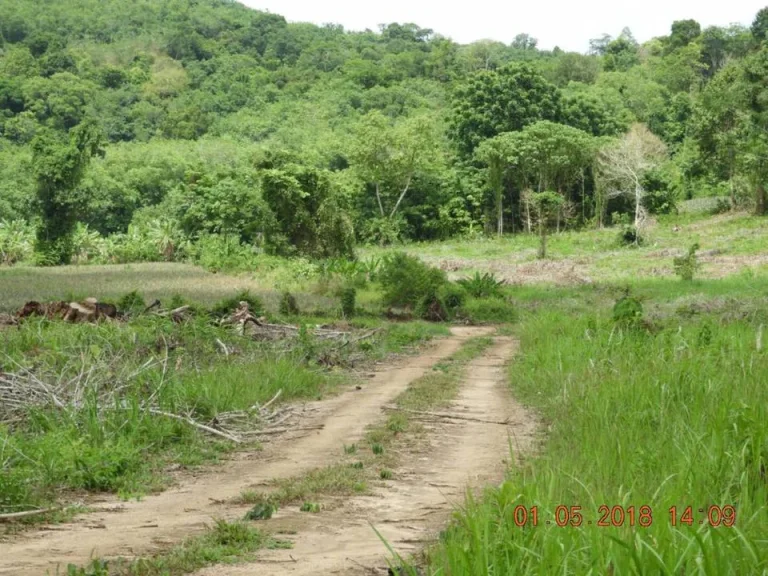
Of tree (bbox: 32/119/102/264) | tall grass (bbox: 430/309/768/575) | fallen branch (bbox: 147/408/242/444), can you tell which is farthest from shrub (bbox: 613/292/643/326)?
tree (bbox: 32/119/102/264)

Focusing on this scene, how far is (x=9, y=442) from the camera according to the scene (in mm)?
7168

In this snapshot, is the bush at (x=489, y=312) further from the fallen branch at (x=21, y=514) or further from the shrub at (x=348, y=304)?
the fallen branch at (x=21, y=514)

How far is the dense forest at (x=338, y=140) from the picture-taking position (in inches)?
1815

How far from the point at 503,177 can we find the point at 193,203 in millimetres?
18981

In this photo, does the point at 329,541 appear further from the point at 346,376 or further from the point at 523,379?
the point at 346,376

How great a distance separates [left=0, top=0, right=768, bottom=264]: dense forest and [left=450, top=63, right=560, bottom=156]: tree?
0.13 metres

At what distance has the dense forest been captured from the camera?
46.1 m

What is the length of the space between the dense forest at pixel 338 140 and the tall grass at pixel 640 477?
105 ft

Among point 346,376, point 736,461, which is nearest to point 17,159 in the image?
point 346,376

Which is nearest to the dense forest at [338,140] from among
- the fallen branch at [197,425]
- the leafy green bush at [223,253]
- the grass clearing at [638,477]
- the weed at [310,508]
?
the leafy green bush at [223,253]

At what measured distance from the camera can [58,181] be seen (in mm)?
44375

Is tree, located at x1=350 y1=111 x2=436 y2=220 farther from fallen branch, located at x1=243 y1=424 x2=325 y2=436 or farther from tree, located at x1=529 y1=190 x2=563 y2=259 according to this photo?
fallen branch, located at x1=243 y1=424 x2=325 y2=436

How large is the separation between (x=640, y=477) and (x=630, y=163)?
1921 inches

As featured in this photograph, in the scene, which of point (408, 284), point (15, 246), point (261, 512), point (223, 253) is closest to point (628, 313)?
point (261, 512)
